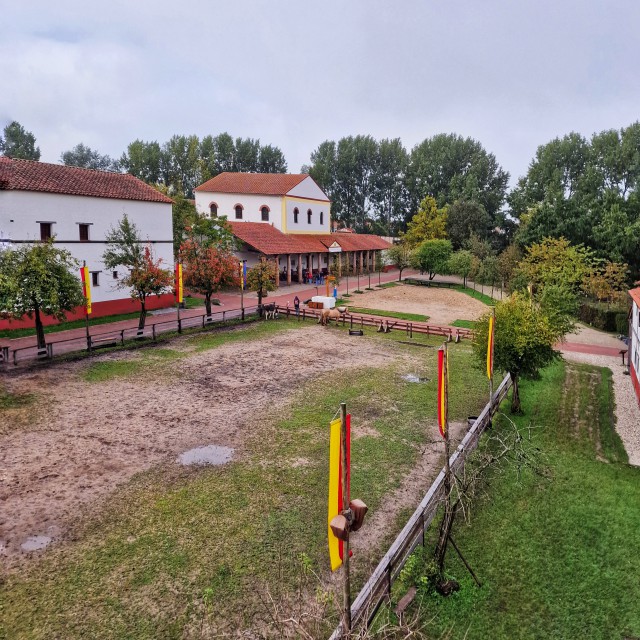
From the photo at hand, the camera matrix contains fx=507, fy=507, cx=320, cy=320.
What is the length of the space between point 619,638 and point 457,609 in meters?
2.22

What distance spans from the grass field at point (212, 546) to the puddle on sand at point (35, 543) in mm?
258

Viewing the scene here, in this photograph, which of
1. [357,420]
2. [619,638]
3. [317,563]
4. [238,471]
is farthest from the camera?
[357,420]

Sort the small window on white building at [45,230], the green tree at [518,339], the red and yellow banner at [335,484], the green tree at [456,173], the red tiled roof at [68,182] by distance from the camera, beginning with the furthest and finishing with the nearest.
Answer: the green tree at [456,173]
the small window on white building at [45,230]
the red tiled roof at [68,182]
the green tree at [518,339]
the red and yellow banner at [335,484]

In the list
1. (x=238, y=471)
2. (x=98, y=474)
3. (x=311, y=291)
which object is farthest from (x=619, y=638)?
(x=311, y=291)

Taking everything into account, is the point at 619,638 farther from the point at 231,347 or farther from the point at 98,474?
the point at 231,347

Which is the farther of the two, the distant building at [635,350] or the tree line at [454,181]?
the tree line at [454,181]

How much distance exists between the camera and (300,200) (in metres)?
50.7

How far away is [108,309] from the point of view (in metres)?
29.7

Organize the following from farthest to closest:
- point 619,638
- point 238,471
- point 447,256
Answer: point 447,256 < point 238,471 < point 619,638

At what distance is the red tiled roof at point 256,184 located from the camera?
163ft

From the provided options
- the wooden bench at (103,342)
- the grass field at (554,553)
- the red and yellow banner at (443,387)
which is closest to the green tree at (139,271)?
the wooden bench at (103,342)

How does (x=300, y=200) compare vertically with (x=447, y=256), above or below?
above

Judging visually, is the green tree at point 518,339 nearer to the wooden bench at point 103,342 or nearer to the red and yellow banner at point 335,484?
the red and yellow banner at point 335,484

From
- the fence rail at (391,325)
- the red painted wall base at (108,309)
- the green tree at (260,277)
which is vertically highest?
the green tree at (260,277)
